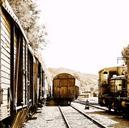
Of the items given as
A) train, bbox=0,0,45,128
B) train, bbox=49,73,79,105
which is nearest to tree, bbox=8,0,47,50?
train, bbox=49,73,79,105

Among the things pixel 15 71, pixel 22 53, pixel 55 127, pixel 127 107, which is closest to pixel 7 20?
pixel 15 71

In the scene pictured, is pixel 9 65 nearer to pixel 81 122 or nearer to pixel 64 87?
pixel 81 122

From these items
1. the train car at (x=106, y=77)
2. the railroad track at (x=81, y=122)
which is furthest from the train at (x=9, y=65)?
the train car at (x=106, y=77)

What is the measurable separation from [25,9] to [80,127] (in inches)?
1034

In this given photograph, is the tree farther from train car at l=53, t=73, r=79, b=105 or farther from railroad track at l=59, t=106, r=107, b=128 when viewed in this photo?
railroad track at l=59, t=106, r=107, b=128

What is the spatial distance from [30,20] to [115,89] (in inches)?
799

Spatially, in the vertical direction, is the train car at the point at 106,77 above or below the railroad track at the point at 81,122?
above

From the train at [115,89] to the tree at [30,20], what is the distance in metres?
12.6

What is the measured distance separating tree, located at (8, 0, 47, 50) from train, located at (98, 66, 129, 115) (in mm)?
12588

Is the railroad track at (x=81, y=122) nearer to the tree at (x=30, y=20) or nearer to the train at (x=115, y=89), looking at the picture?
the train at (x=115, y=89)

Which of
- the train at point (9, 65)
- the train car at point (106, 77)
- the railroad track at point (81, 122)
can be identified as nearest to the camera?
the train at point (9, 65)

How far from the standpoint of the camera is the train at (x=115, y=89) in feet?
73.6

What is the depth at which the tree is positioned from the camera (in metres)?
39.8

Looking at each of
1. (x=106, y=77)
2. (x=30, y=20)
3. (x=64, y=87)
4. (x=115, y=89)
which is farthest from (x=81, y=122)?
(x=30, y=20)
